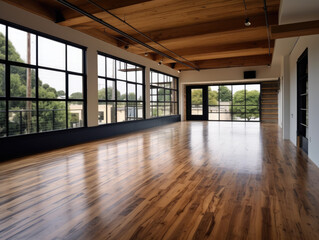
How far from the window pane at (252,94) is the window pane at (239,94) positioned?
11.3 inches

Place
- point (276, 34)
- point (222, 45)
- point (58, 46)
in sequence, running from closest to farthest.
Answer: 1. point (276, 34)
2. point (58, 46)
3. point (222, 45)

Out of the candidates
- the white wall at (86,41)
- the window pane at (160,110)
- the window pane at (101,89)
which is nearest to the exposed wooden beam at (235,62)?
the window pane at (160,110)

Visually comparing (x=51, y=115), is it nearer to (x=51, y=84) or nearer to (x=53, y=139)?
(x=53, y=139)

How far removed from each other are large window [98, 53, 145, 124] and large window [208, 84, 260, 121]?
261 inches

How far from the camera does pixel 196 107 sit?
16656mm

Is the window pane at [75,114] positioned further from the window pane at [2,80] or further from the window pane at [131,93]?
the window pane at [131,93]

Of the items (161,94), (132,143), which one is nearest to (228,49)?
(161,94)

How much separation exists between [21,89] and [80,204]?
3.93 meters

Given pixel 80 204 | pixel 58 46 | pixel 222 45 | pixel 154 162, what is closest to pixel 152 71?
pixel 222 45

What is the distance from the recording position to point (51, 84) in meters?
6.32

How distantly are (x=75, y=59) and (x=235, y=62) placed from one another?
353 inches

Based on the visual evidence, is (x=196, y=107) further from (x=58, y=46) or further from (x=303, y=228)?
(x=303, y=228)

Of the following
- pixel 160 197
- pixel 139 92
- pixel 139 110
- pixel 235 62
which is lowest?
pixel 160 197

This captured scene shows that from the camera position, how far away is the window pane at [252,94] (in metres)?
15.2
